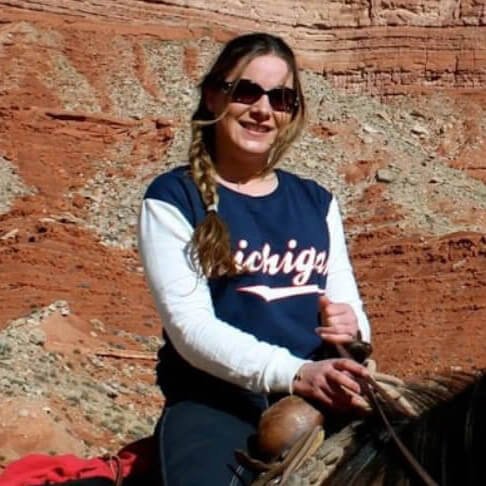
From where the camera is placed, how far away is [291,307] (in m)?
3.48

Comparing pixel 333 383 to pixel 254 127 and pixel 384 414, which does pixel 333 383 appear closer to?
pixel 384 414

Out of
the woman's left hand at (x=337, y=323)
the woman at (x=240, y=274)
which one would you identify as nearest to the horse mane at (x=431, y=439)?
the woman at (x=240, y=274)

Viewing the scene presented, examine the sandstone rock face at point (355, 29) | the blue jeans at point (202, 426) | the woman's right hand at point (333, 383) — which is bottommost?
the sandstone rock face at point (355, 29)

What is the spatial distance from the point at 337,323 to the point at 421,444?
0.71 meters

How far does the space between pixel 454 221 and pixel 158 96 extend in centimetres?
1708

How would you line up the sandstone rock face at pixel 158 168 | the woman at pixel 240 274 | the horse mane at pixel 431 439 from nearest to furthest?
1. the horse mane at pixel 431 439
2. the woman at pixel 240 274
3. the sandstone rock face at pixel 158 168

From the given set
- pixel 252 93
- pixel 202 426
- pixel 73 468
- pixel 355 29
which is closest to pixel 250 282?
pixel 202 426

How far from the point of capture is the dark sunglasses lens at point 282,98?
3518mm

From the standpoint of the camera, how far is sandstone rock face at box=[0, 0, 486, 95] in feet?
152

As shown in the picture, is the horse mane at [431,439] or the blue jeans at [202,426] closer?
the horse mane at [431,439]

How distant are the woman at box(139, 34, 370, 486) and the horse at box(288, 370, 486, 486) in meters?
0.14

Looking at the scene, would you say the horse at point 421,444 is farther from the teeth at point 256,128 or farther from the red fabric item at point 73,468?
the teeth at point 256,128

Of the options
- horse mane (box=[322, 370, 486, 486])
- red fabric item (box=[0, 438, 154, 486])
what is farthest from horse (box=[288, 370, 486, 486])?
red fabric item (box=[0, 438, 154, 486])

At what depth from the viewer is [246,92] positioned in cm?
351
